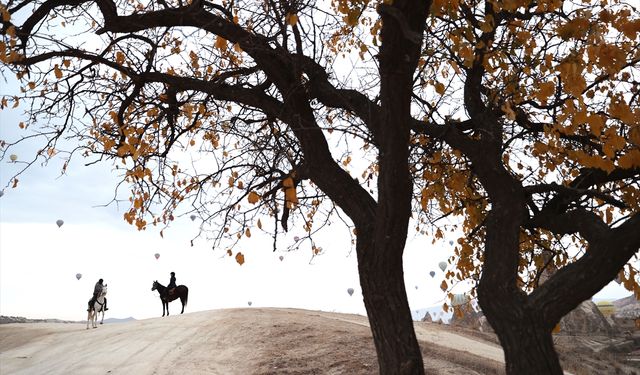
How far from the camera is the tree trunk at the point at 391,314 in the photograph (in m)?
Result: 5.00

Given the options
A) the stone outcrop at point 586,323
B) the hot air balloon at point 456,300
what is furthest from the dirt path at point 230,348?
the stone outcrop at point 586,323

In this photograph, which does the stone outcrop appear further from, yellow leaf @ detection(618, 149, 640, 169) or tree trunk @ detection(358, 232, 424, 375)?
tree trunk @ detection(358, 232, 424, 375)

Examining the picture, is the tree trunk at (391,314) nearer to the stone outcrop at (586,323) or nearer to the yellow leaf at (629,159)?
the yellow leaf at (629,159)

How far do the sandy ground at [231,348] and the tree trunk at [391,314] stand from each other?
16.4 feet

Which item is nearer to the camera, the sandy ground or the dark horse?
the sandy ground

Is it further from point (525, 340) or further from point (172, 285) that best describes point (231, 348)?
point (172, 285)

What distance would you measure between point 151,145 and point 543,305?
6.08m

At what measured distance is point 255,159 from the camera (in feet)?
20.7

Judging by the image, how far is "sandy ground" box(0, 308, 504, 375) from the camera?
1070cm

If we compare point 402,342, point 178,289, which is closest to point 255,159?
point 402,342

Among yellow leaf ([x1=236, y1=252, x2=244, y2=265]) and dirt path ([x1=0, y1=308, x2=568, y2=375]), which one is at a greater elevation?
yellow leaf ([x1=236, y1=252, x2=244, y2=265])

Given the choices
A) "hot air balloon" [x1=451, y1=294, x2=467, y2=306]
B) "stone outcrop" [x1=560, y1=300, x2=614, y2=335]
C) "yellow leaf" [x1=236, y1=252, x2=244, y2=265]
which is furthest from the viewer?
"stone outcrop" [x1=560, y1=300, x2=614, y2=335]

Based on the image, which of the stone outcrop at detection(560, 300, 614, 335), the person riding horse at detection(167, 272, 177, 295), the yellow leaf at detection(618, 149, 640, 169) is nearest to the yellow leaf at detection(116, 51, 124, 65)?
the yellow leaf at detection(618, 149, 640, 169)

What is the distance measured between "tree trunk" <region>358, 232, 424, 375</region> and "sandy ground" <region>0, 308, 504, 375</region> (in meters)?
5.00
